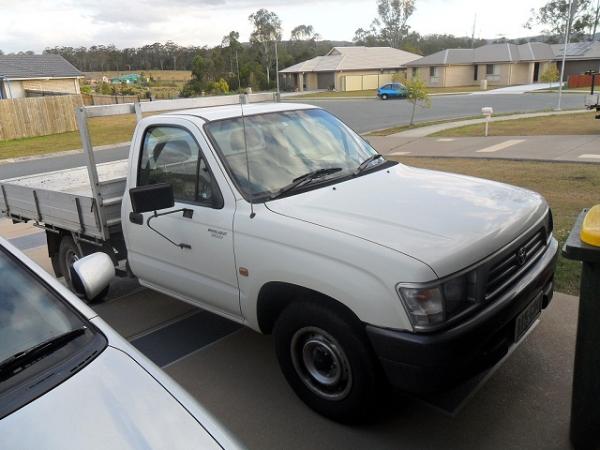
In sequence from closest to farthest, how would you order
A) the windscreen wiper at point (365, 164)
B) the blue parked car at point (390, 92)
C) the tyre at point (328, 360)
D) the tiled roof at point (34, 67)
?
the tyre at point (328, 360) < the windscreen wiper at point (365, 164) < the tiled roof at point (34, 67) < the blue parked car at point (390, 92)

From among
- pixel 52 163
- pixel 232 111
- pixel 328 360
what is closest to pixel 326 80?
pixel 52 163

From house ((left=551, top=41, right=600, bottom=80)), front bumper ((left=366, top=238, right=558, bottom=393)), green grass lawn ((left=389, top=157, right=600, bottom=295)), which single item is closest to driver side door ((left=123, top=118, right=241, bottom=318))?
front bumper ((left=366, top=238, right=558, bottom=393))

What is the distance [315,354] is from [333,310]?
44 centimetres

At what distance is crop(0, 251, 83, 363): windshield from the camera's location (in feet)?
7.11

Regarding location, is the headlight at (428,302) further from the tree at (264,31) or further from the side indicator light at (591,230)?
the tree at (264,31)

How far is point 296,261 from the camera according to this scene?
10.1 feet

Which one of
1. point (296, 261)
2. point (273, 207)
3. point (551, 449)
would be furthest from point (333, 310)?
point (551, 449)

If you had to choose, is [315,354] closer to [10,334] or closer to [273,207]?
[273,207]

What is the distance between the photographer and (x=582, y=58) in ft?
182

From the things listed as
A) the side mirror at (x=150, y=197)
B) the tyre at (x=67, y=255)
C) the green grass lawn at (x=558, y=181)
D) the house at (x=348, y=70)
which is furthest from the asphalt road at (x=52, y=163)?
the house at (x=348, y=70)

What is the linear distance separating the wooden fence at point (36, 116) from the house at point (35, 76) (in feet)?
33.4

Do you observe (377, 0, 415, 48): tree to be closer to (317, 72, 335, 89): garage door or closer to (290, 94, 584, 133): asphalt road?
Result: (317, 72, 335, 89): garage door

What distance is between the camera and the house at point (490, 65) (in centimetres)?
5759

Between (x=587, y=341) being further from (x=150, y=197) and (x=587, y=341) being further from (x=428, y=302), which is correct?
(x=150, y=197)
